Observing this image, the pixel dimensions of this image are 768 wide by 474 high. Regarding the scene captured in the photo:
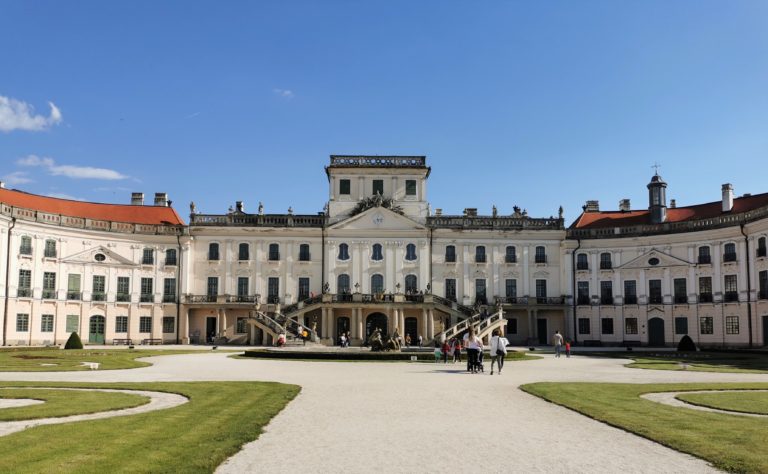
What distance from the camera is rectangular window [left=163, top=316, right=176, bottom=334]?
6059 cm

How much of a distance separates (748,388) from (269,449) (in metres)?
16.8

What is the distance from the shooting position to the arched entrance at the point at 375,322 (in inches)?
2382

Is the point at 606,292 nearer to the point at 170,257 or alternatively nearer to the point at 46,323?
the point at 170,257

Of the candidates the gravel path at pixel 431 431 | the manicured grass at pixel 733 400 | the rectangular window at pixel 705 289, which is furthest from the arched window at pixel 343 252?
the manicured grass at pixel 733 400

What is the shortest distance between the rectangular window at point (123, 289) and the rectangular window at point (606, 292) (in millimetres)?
41205

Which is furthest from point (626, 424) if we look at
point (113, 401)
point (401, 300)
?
point (401, 300)

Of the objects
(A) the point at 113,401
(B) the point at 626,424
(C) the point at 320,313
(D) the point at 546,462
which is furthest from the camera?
(C) the point at 320,313

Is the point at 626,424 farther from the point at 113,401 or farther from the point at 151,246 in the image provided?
the point at 151,246

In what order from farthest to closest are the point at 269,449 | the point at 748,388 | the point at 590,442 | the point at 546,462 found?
the point at 748,388
the point at 590,442
the point at 269,449
the point at 546,462

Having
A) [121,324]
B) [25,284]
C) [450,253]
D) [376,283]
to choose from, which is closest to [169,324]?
[121,324]

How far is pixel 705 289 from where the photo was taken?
2234 inches

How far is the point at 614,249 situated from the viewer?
203 feet

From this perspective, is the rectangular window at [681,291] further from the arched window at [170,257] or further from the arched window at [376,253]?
the arched window at [170,257]

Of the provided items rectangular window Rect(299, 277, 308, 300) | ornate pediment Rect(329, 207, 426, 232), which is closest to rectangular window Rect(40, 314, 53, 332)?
rectangular window Rect(299, 277, 308, 300)
